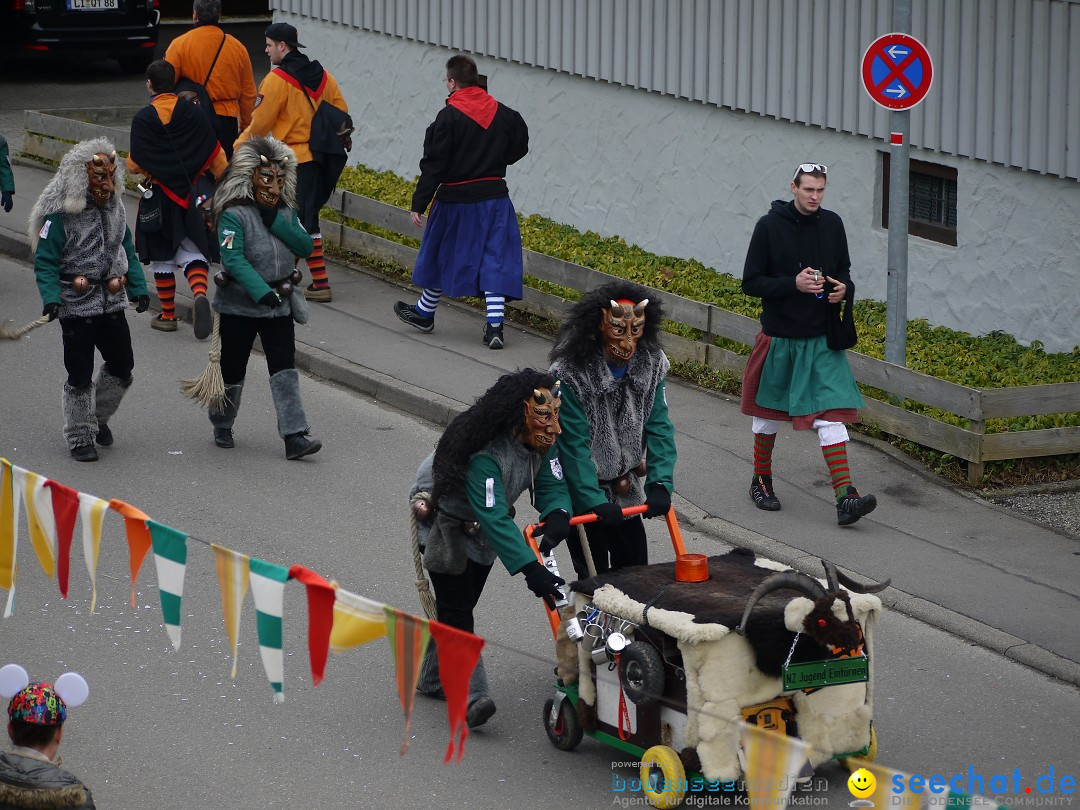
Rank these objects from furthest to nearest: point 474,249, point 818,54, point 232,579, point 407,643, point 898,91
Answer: point 818,54 → point 474,249 → point 898,91 → point 232,579 → point 407,643

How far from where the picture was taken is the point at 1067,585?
27.0ft

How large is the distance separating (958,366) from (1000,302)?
970mm

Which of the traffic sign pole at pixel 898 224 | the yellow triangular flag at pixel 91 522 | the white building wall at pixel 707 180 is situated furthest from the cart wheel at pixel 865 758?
the white building wall at pixel 707 180

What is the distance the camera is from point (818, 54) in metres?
12.8

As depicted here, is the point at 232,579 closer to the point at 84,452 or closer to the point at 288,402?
the point at 288,402

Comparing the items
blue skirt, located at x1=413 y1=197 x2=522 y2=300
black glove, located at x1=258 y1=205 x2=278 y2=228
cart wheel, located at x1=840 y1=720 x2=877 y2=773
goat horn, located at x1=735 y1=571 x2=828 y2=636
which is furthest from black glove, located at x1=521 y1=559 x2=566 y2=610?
blue skirt, located at x1=413 y1=197 x2=522 y2=300

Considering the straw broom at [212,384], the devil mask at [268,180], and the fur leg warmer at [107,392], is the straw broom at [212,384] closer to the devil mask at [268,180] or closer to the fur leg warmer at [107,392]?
the fur leg warmer at [107,392]

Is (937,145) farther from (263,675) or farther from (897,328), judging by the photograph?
(263,675)

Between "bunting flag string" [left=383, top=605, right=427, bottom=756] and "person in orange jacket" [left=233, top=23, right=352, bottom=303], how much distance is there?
323 inches

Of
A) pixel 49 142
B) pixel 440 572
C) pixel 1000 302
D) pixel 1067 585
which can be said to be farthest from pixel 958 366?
pixel 49 142

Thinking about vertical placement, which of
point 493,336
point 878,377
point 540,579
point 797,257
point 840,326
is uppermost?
point 797,257

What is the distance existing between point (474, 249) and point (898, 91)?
3.56 metres

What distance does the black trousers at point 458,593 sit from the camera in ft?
22.1

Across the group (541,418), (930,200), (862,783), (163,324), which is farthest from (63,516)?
(930,200)
